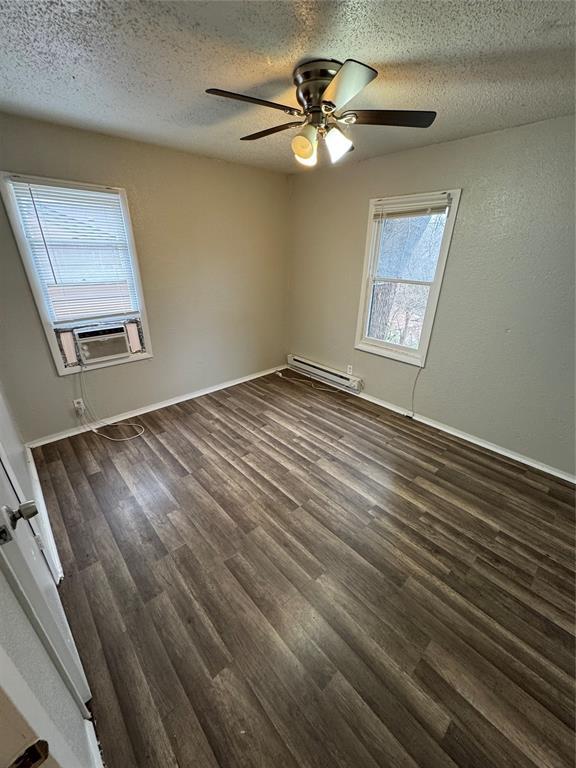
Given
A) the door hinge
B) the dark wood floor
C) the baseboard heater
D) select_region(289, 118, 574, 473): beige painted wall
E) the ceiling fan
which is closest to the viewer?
the door hinge

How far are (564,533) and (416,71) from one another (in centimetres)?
276

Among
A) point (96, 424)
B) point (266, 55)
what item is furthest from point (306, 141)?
point (96, 424)

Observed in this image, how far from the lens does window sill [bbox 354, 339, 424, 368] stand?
2957mm

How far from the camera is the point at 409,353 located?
3023mm

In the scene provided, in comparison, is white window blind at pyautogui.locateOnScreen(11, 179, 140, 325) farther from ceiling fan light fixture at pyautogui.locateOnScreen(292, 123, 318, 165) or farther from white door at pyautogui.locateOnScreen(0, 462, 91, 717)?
white door at pyautogui.locateOnScreen(0, 462, 91, 717)

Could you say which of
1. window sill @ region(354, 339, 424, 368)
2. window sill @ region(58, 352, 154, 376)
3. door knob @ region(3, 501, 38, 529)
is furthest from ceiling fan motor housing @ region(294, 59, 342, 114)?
window sill @ region(58, 352, 154, 376)

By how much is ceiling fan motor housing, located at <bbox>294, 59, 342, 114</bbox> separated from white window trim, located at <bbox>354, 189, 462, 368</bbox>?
4.82ft

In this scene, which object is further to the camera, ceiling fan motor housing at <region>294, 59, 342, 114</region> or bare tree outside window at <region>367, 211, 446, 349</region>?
bare tree outside window at <region>367, 211, 446, 349</region>

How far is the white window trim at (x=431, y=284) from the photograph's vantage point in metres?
2.49

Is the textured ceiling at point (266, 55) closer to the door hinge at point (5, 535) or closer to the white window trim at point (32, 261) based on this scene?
the white window trim at point (32, 261)

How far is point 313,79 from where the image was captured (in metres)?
1.42

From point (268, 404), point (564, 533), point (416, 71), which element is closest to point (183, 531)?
point (268, 404)

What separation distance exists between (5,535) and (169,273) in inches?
107

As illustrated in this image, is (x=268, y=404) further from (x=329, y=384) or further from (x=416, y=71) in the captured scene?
(x=416, y=71)
